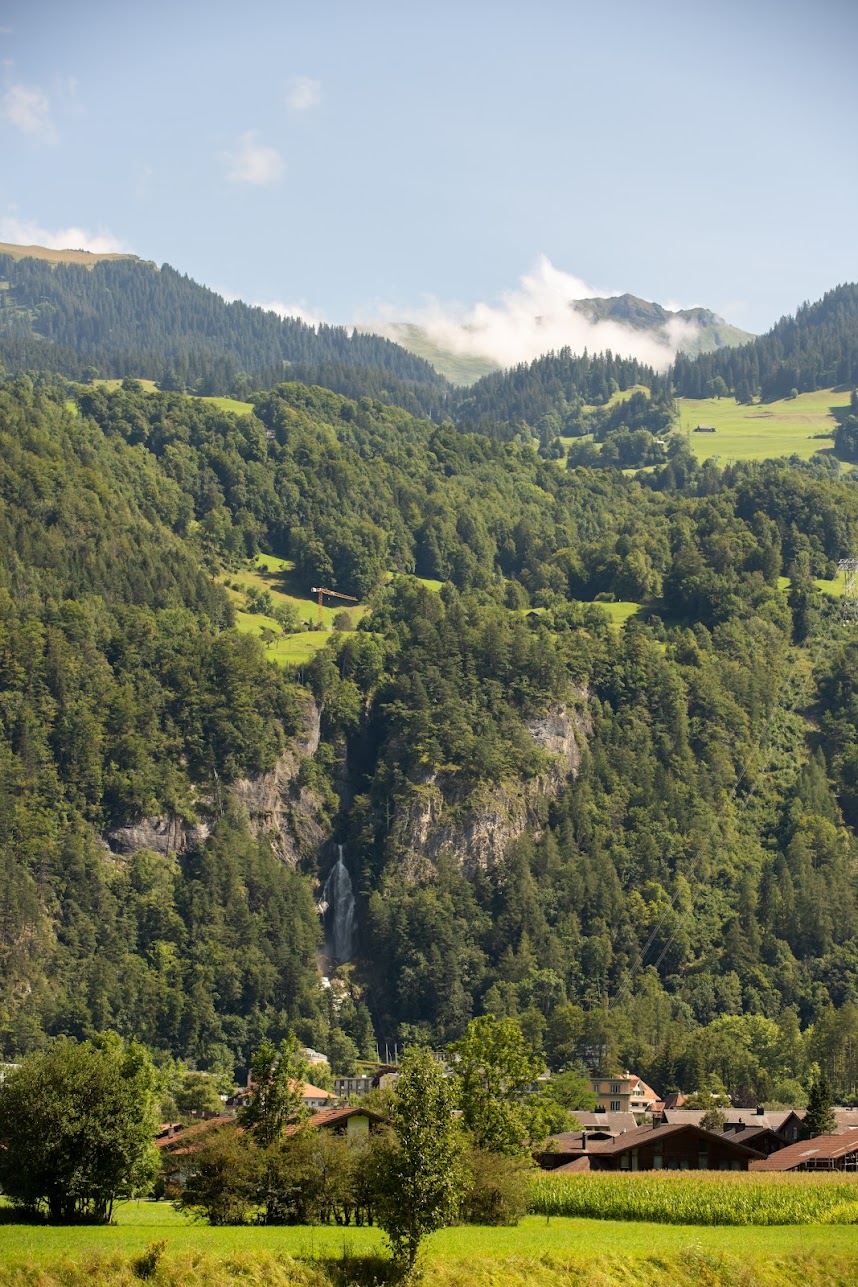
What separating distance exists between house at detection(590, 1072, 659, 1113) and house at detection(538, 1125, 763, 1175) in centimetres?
4502

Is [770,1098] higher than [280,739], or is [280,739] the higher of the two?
[280,739]

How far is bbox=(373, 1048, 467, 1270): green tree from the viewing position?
230ft

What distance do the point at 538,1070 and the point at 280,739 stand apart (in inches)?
3667

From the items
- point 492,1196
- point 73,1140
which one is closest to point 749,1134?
point 492,1196

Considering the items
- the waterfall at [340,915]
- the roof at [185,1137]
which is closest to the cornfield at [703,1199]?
the roof at [185,1137]

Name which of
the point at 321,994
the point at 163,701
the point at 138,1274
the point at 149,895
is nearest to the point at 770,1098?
the point at 321,994

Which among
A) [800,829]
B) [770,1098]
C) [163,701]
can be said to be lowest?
[770,1098]

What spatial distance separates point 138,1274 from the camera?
6544 cm

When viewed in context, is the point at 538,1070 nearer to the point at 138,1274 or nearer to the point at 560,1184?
the point at 560,1184

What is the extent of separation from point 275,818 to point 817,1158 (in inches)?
3974

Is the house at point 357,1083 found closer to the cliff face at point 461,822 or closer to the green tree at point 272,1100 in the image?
the cliff face at point 461,822

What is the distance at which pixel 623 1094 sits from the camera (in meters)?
146

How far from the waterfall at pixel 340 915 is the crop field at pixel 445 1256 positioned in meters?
105

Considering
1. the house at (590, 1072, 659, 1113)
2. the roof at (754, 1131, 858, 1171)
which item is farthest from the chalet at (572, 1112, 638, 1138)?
the roof at (754, 1131, 858, 1171)
